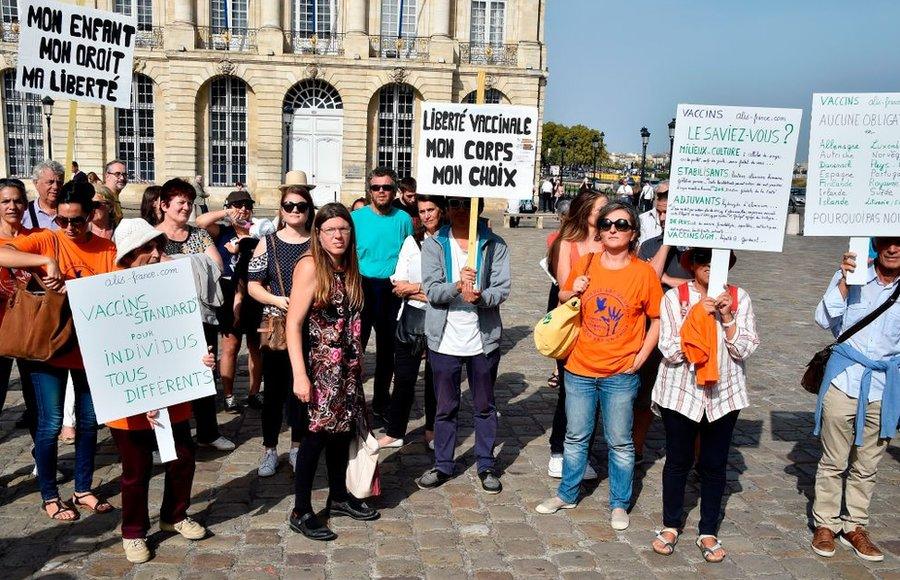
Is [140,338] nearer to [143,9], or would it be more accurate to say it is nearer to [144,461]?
[144,461]

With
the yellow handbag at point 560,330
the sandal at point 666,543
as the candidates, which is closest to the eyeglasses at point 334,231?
the yellow handbag at point 560,330

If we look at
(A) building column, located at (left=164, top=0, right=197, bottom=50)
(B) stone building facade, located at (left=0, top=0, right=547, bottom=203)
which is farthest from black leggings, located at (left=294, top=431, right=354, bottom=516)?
(A) building column, located at (left=164, top=0, right=197, bottom=50)

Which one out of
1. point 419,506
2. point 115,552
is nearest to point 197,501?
point 115,552

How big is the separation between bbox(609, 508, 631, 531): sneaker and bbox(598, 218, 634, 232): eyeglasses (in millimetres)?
1725

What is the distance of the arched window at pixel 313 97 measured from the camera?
109 ft

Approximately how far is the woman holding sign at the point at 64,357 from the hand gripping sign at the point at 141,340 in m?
0.42

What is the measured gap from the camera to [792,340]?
10250 millimetres

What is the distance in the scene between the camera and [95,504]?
4801 mm

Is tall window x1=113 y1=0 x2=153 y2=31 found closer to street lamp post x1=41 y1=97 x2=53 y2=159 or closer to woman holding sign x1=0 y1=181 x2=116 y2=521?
street lamp post x1=41 y1=97 x2=53 y2=159

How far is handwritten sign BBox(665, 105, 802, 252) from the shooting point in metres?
4.43

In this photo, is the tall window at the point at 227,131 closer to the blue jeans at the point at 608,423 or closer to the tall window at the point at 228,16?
the tall window at the point at 228,16

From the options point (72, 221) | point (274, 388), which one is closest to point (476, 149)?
point (274, 388)

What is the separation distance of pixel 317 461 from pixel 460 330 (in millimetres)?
1258

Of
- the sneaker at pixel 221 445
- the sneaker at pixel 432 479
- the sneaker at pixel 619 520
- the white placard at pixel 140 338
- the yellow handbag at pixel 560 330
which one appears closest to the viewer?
the white placard at pixel 140 338
